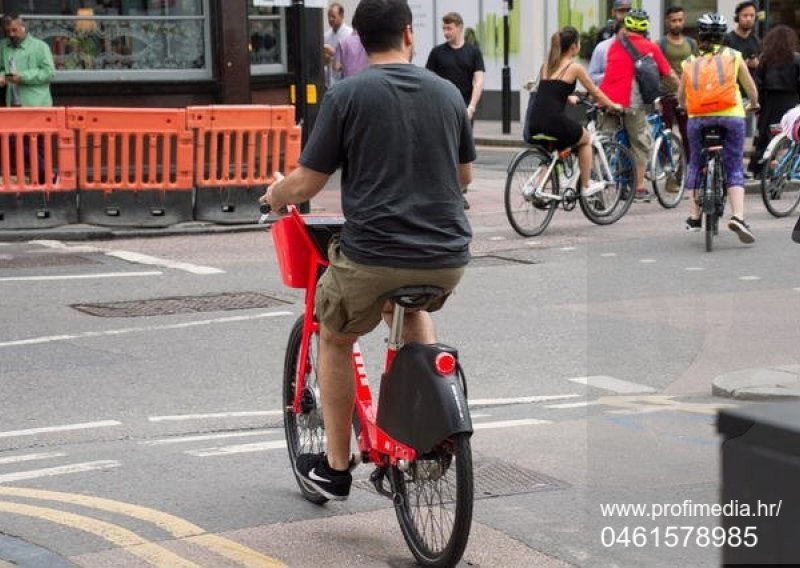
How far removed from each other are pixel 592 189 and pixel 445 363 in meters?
9.75

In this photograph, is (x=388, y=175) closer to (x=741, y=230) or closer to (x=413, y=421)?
(x=413, y=421)

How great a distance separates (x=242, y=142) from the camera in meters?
15.6

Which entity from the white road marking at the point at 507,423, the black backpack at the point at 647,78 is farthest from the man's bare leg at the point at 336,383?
the black backpack at the point at 647,78

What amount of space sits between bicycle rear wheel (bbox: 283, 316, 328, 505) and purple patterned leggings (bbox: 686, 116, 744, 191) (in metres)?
7.72

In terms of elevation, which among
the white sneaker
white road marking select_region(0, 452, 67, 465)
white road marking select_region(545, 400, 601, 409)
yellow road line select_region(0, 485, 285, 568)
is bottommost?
white road marking select_region(545, 400, 601, 409)

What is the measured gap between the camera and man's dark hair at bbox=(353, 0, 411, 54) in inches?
193

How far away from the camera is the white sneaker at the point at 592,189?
560 inches

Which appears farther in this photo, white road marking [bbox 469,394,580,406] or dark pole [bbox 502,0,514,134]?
dark pole [bbox 502,0,514,134]

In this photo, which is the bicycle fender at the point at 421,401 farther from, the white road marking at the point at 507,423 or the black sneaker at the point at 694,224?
the black sneaker at the point at 694,224

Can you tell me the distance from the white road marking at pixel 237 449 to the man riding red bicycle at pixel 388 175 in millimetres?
1708

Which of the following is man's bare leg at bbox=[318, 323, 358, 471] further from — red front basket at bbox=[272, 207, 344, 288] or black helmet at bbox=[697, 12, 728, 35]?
black helmet at bbox=[697, 12, 728, 35]

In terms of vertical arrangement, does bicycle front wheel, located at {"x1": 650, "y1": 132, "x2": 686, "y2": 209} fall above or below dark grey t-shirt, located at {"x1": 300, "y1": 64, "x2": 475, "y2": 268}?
below

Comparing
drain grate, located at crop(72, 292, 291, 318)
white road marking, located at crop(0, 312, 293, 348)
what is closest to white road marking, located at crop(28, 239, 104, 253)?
drain grate, located at crop(72, 292, 291, 318)

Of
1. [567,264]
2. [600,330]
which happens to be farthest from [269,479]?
[567,264]
